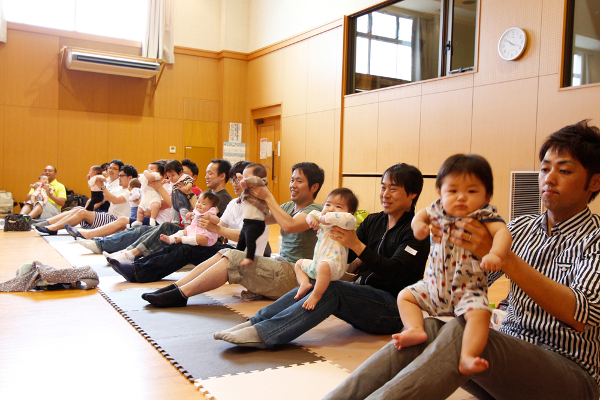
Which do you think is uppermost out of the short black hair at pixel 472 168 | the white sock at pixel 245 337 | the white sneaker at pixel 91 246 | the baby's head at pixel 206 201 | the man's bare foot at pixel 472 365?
the short black hair at pixel 472 168

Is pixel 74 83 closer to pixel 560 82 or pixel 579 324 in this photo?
pixel 560 82

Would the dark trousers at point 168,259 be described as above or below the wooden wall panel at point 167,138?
below

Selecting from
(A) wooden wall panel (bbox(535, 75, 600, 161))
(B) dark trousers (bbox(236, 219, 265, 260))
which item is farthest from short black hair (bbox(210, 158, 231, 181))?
(A) wooden wall panel (bbox(535, 75, 600, 161))

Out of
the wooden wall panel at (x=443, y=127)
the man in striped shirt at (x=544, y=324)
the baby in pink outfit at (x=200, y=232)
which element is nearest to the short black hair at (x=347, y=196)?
the man in striped shirt at (x=544, y=324)

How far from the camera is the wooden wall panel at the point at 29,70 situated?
9828mm

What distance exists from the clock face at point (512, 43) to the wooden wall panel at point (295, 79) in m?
4.58

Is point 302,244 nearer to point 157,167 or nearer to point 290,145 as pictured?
point 157,167

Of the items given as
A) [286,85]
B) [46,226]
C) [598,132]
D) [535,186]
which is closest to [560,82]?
[535,186]

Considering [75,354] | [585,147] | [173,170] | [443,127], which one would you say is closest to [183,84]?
[443,127]

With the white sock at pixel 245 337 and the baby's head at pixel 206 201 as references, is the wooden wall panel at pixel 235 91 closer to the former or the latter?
the baby's head at pixel 206 201

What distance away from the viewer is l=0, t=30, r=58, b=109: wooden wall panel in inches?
387

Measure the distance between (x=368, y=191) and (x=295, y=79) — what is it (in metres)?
3.36

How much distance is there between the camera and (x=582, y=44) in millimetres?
5328

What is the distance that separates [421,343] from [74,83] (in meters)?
10.7
